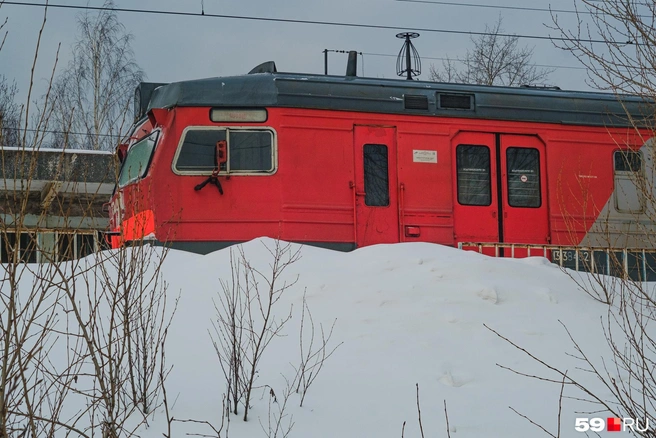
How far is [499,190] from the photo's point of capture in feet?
34.4

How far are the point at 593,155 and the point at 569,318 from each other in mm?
3733

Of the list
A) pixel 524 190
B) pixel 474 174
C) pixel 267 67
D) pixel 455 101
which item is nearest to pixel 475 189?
pixel 474 174

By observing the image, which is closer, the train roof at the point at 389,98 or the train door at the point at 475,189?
the train roof at the point at 389,98

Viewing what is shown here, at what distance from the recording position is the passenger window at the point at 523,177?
1055 centimetres

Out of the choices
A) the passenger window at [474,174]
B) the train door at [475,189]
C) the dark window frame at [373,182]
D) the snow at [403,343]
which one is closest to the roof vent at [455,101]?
the train door at [475,189]

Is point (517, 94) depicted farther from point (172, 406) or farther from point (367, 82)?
point (172, 406)

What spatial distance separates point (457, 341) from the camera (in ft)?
23.7

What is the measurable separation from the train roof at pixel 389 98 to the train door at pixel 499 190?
0.38 metres

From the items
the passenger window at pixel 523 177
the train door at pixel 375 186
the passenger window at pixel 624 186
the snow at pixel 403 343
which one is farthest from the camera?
the passenger window at pixel 624 186

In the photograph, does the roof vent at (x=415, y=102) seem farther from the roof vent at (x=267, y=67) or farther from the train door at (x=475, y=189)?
the roof vent at (x=267, y=67)

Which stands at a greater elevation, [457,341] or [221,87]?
[221,87]

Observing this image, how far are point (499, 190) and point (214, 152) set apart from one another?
3.68 meters

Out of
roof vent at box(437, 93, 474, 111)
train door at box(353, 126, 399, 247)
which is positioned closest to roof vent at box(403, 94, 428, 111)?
roof vent at box(437, 93, 474, 111)

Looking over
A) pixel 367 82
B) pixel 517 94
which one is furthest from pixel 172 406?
pixel 517 94
